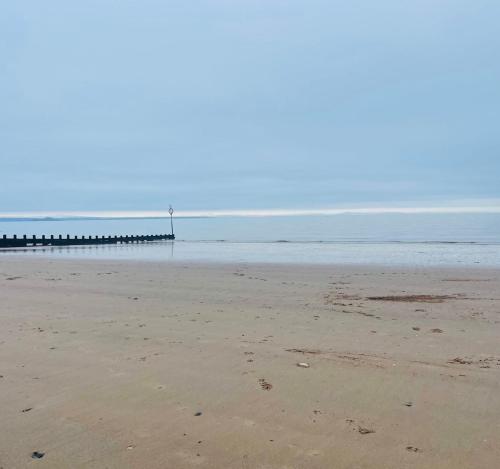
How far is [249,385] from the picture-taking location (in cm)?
499

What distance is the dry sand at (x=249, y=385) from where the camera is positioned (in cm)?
357

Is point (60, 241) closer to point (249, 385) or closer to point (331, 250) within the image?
point (331, 250)

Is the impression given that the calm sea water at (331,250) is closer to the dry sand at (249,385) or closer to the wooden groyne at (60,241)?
the wooden groyne at (60,241)

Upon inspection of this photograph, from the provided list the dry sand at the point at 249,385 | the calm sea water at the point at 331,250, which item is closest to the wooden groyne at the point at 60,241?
the calm sea water at the point at 331,250

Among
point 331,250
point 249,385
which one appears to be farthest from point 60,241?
point 249,385

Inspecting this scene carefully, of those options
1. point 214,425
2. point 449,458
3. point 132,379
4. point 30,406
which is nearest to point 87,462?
point 214,425

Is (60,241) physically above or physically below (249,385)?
above

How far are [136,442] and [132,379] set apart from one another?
1.53 meters

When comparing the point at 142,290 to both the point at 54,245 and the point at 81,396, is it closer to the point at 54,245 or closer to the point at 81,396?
the point at 81,396

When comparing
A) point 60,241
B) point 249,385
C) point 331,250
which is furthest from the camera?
point 60,241

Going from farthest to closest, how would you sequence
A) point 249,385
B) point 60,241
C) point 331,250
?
point 60,241
point 331,250
point 249,385

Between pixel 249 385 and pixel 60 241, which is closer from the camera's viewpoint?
pixel 249 385

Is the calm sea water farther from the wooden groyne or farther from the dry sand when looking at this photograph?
the dry sand

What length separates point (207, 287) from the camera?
13.8m
